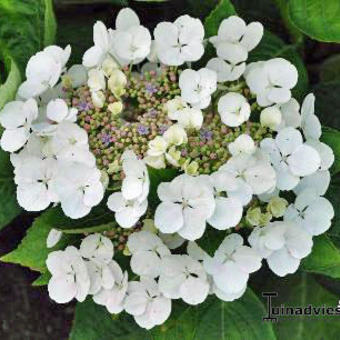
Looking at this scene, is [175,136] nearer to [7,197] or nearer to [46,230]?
[46,230]

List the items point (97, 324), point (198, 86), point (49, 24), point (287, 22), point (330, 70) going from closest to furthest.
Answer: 1. point (198, 86)
2. point (49, 24)
3. point (97, 324)
4. point (287, 22)
5. point (330, 70)

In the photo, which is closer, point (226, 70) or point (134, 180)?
point (134, 180)

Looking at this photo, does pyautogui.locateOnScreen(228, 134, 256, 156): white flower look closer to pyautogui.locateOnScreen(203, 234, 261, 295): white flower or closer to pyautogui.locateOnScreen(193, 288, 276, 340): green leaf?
pyautogui.locateOnScreen(203, 234, 261, 295): white flower

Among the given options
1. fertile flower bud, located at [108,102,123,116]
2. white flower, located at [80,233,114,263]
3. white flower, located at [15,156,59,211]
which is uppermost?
fertile flower bud, located at [108,102,123,116]

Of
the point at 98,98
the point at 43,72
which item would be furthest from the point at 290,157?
the point at 43,72

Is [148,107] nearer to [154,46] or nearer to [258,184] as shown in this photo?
[154,46]

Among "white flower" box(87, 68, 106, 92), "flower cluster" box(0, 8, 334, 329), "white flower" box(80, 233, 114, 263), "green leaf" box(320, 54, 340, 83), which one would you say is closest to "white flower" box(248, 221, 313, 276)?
"flower cluster" box(0, 8, 334, 329)

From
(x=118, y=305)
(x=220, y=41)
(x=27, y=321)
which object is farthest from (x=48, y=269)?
(x=27, y=321)

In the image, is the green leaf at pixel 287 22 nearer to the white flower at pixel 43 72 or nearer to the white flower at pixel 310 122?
the white flower at pixel 310 122
